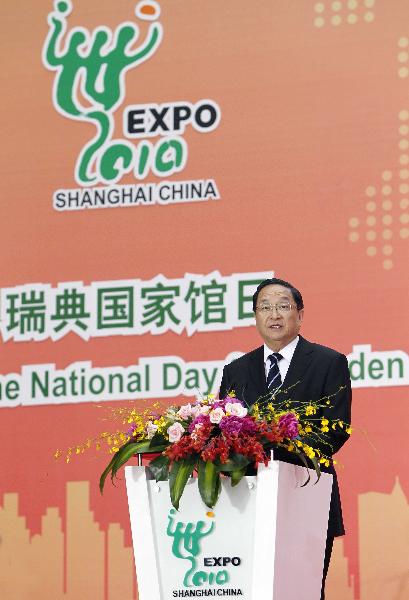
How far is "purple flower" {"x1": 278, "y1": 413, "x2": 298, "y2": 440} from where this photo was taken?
2.51m

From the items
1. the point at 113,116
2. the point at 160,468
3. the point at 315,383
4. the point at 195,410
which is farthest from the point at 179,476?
the point at 113,116

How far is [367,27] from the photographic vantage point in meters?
4.38

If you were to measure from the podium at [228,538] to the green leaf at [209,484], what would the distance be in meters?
0.02

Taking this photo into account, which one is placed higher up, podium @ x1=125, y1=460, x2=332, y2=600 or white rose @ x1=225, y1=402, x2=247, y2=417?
white rose @ x1=225, y1=402, x2=247, y2=417

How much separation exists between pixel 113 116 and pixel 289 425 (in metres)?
2.36

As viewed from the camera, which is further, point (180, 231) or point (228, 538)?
point (180, 231)

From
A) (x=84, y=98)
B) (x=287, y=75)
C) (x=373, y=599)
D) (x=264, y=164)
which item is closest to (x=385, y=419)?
(x=373, y=599)

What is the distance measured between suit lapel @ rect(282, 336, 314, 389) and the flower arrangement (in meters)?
0.31

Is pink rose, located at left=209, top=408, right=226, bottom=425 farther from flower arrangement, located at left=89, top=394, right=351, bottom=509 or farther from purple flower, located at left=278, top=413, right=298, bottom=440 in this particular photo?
purple flower, located at left=278, top=413, right=298, bottom=440

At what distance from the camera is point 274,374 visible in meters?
3.00

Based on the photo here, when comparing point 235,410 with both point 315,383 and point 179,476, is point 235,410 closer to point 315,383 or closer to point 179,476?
point 179,476

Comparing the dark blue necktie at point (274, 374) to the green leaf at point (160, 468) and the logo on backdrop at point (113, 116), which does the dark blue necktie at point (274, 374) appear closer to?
the green leaf at point (160, 468)

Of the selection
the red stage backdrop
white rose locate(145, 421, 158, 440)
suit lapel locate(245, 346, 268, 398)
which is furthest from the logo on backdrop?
white rose locate(145, 421, 158, 440)

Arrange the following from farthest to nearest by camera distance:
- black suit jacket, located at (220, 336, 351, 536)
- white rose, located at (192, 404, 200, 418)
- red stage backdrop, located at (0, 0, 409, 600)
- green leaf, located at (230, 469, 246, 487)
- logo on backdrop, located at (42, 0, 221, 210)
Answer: logo on backdrop, located at (42, 0, 221, 210)
red stage backdrop, located at (0, 0, 409, 600)
black suit jacket, located at (220, 336, 351, 536)
white rose, located at (192, 404, 200, 418)
green leaf, located at (230, 469, 246, 487)
